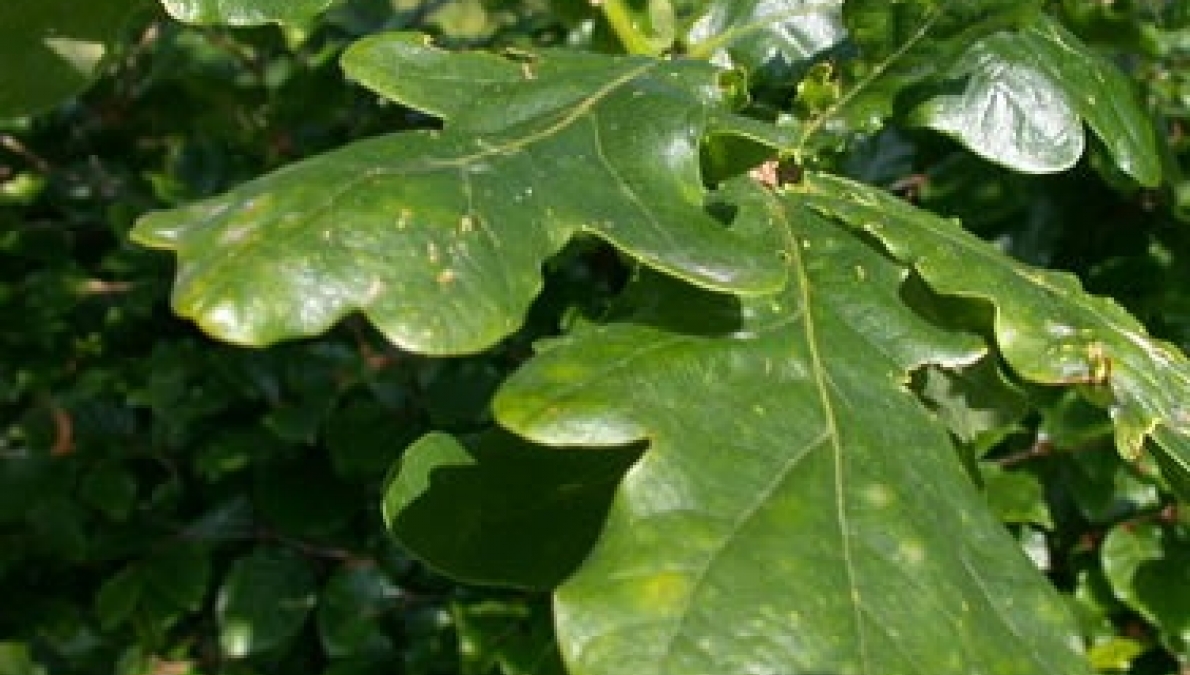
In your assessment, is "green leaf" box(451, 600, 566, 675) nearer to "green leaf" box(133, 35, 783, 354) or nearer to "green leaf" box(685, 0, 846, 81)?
"green leaf" box(685, 0, 846, 81)

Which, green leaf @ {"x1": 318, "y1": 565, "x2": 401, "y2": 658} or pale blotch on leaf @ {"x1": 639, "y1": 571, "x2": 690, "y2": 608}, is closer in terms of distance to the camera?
pale blotch on leaf @ {"x1": 639, "y1": 571, "x2": 690, "y2": 608}

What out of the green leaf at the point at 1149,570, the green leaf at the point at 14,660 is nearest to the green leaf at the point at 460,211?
the green leaf at the point at 1149,570

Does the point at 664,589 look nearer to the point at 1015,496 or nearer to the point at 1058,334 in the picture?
the point at 1058,334

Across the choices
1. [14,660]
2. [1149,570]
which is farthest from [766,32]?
[14,660]

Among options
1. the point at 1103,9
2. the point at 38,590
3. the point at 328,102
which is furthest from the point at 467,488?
the point at 38,590

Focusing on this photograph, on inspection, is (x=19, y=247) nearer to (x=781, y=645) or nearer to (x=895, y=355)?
(x=895, y=355)

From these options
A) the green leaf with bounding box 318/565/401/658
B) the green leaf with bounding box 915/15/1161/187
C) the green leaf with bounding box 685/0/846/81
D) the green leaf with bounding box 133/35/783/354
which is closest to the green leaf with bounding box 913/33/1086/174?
the green leaf with bounding box 915/15/1161/187
